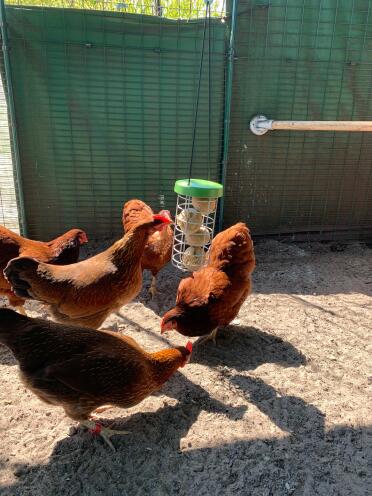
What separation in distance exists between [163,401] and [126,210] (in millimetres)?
2143

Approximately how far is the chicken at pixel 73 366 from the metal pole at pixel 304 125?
3347 millimetres

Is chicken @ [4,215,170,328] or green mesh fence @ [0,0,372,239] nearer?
chicken @ [4,215,170,328]

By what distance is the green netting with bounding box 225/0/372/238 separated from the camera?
4.97 m

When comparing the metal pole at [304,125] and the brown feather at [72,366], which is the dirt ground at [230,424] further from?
the metal pole at [304,125]

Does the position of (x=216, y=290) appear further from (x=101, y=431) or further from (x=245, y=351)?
(x=101, y=431)

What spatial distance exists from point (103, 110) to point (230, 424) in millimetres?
4060

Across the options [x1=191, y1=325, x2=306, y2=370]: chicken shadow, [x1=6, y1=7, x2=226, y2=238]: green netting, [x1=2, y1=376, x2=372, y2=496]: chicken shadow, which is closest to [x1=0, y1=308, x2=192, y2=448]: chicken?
[x1=2, y1=376, x2=372, y2=496]: chicken shadow

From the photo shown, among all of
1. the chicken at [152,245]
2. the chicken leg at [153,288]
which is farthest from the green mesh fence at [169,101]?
the chicken leg at [153,288]

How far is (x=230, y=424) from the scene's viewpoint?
2521mm

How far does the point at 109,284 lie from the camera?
2871 millimetres

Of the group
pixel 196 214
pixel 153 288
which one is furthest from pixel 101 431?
pixel 196 214

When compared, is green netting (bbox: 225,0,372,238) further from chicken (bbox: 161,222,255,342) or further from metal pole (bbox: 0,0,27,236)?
metal pole (bbox: 0,0,27,236)

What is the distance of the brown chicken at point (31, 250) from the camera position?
3238 mm

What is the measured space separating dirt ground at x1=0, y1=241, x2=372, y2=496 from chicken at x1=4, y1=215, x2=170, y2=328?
0.62 meters
